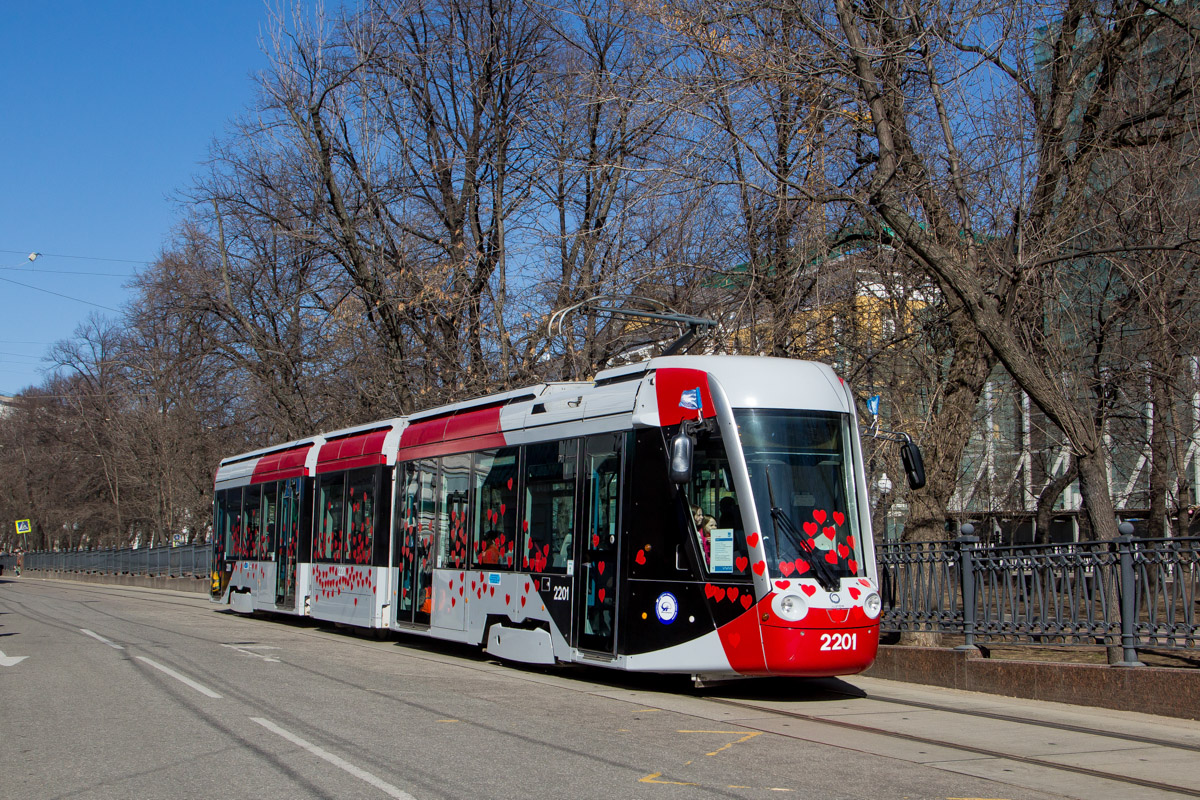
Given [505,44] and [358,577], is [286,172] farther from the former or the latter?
[358,577]

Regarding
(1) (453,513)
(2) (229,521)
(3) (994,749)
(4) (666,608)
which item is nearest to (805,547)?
(4) (666,608)

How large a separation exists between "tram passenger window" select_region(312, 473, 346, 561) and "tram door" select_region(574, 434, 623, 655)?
7796 millimetres

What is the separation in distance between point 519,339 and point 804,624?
13687mm

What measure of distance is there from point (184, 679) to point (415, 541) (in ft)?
16.7

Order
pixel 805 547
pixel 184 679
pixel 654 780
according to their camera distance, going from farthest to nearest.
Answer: pixel 184 679, pixel 805 547, pixel 654 780

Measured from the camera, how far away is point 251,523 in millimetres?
23438

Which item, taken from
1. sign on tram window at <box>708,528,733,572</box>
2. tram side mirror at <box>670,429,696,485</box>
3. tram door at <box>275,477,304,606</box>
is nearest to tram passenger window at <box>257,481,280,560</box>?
tram door at <box>275,477,304,606</box>

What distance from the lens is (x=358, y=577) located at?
17969mm

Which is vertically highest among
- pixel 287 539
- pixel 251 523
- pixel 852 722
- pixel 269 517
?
pixel 269 517

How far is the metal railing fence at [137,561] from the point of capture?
42.7 m

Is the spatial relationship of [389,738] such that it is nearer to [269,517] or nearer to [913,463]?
[913,463]

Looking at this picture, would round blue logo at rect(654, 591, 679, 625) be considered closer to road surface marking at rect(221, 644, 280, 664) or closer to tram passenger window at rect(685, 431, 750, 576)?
tram passenger window at rect(685, 431, 750, 576)

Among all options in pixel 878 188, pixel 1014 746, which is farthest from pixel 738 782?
pixel 878 188

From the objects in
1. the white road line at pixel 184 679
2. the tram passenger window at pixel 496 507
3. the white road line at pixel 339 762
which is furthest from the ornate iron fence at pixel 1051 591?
the white road line at pixel 184 679
